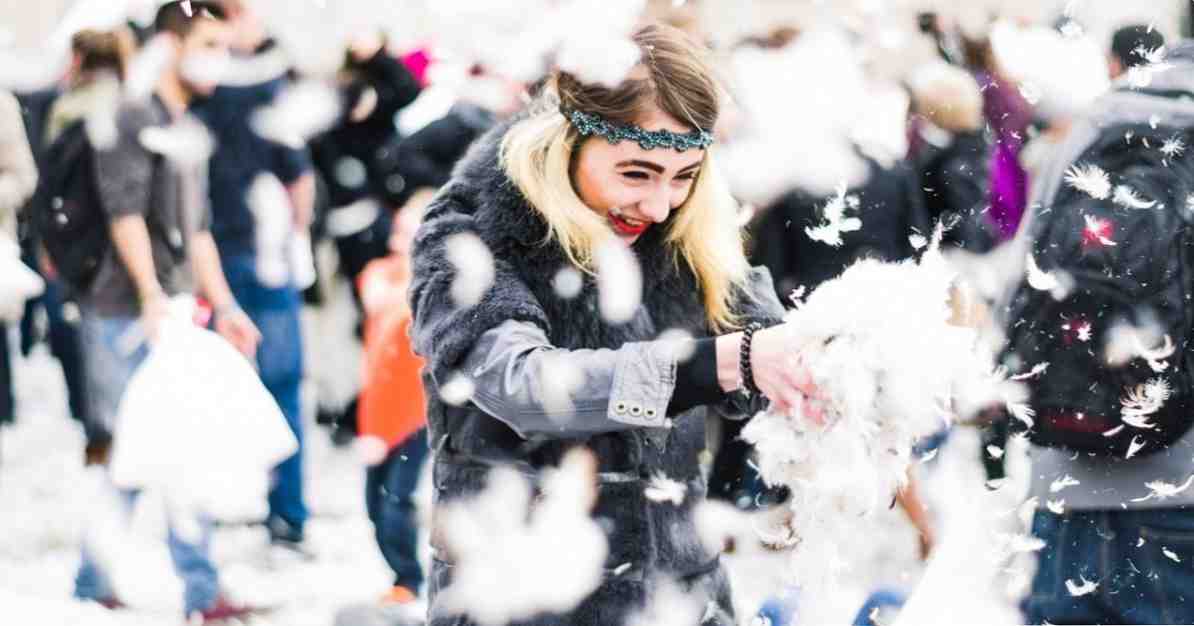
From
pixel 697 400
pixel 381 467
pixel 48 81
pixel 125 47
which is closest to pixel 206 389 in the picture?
pixel 381 467

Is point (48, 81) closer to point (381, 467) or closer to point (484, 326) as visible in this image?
point (381, 467)

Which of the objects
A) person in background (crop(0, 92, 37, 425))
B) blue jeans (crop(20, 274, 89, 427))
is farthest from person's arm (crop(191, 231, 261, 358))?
blue jeans (crop(20, 274, 89, 427))

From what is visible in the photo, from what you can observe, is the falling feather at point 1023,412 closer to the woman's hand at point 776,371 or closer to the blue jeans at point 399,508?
the woman's hand at point 776,371

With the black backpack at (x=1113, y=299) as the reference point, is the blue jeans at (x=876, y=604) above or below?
below

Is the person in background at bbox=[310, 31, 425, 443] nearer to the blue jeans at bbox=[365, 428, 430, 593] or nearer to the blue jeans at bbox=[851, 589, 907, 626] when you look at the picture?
the blue jeans at bbox=[365, 428, 430, 593]

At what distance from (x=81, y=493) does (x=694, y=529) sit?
4.57 metres

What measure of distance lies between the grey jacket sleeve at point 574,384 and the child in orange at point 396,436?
2643mm

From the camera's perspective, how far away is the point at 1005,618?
3154 millimetres

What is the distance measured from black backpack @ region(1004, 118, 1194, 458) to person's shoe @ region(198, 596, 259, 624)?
2.99 metres

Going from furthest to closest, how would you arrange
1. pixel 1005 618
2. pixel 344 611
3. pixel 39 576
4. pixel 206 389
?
pixel 39 576 → pixel 206 389 → pixel 344 611 → pixel 1005 618

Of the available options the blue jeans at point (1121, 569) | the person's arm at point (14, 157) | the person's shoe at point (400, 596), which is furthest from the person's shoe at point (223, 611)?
the blue jeans at point (1121, 569)

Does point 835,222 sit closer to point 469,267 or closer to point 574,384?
point 469,267

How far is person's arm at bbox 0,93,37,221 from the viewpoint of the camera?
19.1ft

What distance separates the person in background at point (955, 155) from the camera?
207 inches
